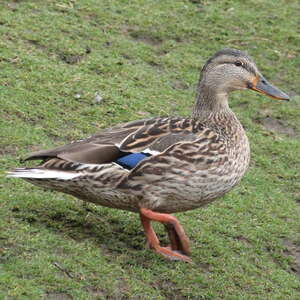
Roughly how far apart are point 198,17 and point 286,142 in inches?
123

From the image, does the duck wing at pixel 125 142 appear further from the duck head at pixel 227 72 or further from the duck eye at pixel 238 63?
the duck eye at pixel 238 63

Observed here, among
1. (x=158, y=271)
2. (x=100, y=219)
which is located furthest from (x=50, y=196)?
(x=158, y=271)

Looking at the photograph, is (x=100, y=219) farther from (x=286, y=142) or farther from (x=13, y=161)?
(x=286, y=142)

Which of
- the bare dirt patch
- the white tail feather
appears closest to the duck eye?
the bare dirt patch

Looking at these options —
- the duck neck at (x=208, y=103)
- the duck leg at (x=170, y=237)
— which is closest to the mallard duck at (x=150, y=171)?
the duck leg at (x=170, y=237)

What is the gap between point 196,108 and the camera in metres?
6.85

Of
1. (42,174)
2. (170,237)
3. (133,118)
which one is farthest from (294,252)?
(133,118)

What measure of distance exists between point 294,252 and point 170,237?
49.1 inches

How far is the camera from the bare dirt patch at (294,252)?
6600 mm

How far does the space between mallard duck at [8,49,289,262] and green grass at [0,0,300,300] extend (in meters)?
0.32

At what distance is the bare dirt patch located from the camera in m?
6.60

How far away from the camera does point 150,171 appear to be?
5.97m

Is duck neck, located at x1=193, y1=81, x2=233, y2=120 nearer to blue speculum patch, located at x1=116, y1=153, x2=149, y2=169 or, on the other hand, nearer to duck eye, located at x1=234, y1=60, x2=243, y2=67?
duck eye, located at x1=234, y1=60, x2=243, y2=67

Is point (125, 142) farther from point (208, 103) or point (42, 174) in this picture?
point (208, 103)
